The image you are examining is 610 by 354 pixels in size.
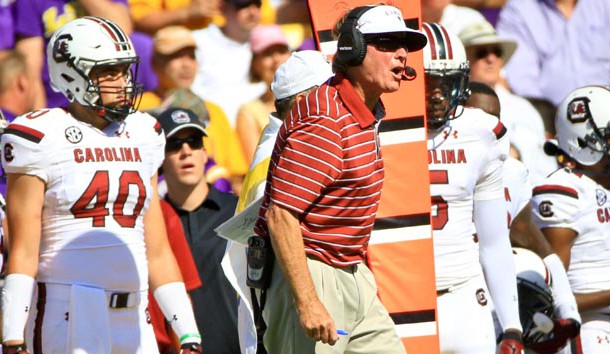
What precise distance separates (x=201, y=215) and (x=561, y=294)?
2.21 m

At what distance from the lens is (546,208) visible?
9148 mm

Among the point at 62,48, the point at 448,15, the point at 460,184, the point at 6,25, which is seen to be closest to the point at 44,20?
the point at 6,25

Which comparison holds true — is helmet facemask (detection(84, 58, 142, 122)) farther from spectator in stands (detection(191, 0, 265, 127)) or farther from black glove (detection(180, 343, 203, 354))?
spectator in stands (detection(191, 0, 265, 127))

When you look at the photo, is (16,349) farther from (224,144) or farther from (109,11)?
(109,11)

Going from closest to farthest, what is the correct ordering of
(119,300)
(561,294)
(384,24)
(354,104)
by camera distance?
1. (354,104)
2. (384,24)
3. (119,300)
4. (561,294)

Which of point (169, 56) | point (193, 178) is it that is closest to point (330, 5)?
A: point (193, 178)

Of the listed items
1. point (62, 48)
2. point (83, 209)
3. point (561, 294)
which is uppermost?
point (62, 48)

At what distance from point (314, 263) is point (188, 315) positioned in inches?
56.4

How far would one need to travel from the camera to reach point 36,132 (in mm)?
6734

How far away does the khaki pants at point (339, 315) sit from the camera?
5.98m

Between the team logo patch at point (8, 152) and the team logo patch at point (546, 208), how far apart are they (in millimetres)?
3762

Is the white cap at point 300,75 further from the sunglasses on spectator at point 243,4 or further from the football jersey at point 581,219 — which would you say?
the sunglasses on spectator at point 243,4

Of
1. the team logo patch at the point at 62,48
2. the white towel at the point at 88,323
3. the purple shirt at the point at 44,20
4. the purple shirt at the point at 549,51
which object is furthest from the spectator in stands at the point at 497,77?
the white towel at the point at 88,323

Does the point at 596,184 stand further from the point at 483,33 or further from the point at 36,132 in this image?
the point at 36,132
